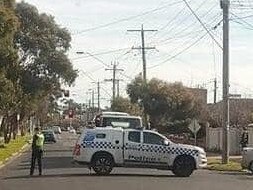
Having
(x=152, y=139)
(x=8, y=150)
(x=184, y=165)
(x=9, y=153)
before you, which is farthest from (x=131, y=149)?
(x=8, y=150)

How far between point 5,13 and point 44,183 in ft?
30.9

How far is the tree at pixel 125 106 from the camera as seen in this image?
89025 millimetres

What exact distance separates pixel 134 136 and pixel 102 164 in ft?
5.94

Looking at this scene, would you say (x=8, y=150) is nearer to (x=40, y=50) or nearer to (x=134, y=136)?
(x=40, y=50)

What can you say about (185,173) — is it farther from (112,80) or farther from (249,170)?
(112,80)

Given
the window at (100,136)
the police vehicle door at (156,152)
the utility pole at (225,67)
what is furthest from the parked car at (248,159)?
the window at (100,136)

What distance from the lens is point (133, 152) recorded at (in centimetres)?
2950

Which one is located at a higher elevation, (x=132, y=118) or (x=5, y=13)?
(x=5, y=13)

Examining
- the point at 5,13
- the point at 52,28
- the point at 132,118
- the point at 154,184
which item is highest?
the point at 52,28

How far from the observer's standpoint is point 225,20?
126 feet

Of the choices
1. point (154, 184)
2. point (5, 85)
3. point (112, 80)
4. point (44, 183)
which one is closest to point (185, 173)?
point (154, 184)

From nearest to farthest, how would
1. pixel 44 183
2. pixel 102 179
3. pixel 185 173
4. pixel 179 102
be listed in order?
pixel 44 183, pixel 102 179, pixel 185 173, pixel 179 102

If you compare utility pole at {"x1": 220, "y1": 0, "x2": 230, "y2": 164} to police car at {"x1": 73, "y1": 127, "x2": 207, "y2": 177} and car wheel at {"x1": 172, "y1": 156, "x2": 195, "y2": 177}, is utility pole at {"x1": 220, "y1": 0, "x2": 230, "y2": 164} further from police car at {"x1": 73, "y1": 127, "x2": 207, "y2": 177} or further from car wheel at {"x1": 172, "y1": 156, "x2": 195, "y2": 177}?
car wheel at {"x1": 172, "y1": 156, "x2": 195, "y2": 177}

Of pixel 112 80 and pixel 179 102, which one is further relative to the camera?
pixel 112 80
